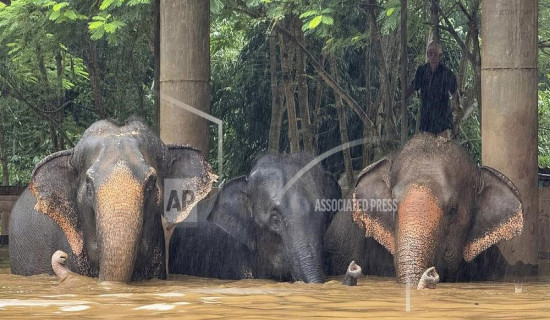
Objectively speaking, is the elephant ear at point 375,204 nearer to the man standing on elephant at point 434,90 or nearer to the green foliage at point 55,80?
the man standing on elephant at point 434,90

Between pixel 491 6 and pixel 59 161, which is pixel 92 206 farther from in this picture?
pixel 491 6

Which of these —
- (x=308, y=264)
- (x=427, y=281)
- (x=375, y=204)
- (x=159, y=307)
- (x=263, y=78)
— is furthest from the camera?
(x=263, y=78)

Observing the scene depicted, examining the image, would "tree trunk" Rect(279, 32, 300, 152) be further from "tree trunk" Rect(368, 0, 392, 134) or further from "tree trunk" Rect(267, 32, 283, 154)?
"tree trunk" Rect(368, 0, 392, 134)

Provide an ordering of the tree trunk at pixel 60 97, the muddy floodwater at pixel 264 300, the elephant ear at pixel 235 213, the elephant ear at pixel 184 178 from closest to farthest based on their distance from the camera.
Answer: the muddy floodwater at pixel 264 300
the elephant ear at pixel 184 178
the elephant ear at pixel 235 213
the tree trunk at pixel 60 97

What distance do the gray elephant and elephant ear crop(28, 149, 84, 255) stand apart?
7.29ft

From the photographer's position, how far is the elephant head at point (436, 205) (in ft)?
29.0

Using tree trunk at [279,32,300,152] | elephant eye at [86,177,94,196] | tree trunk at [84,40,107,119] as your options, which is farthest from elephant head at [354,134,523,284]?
tree trunk at [84,40,107,119]

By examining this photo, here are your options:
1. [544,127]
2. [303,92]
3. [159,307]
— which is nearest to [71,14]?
[303,92]

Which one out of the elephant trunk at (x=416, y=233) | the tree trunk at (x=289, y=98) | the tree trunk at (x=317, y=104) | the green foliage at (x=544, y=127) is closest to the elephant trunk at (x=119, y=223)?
the elephant trunk at (x=416, y=233)

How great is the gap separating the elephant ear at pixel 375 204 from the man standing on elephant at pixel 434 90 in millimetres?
2281

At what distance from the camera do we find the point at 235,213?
10039 mm

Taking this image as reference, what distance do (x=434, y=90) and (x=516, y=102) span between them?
213 centimetres

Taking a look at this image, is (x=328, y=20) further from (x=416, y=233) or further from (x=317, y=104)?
(x=317, y=104)

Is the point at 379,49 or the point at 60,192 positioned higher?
the point at 379,49
